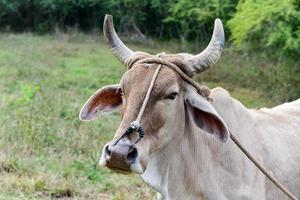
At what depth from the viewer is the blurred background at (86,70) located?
23.8 feet

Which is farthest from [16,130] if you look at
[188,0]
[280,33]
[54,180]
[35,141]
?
[188,0]

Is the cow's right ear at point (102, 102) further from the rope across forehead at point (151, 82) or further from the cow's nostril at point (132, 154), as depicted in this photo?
the cow's nostril at point (132, 154)

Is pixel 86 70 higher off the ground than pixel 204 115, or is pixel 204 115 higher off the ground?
pixel 204 115

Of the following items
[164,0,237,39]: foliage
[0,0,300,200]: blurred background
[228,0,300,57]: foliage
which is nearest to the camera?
[0,0,300,200]: blurred background

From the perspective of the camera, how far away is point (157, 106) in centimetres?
387

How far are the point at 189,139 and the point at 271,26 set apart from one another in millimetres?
9172

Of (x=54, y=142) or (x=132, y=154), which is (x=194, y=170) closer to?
(x=132, y=154)

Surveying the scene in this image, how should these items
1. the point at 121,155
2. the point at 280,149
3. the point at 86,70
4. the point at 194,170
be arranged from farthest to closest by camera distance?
the point at 86,70, the point at 280,149, the point at 194,170, the point at 121,155

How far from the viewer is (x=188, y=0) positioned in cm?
1966

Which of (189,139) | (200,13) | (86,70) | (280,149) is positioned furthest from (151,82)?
(200,13)

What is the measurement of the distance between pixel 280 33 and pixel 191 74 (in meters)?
8.99

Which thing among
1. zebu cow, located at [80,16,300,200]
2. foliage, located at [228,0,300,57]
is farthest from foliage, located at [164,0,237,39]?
zebu cow, located at [80,16,300,200]

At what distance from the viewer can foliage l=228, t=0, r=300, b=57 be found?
12.7 m

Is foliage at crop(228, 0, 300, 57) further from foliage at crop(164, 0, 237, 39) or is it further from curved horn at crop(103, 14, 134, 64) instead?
curved horn at crop(103, 14, 134, 64)
